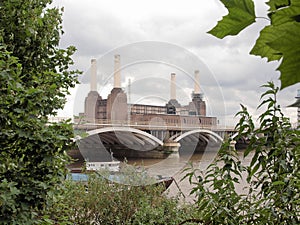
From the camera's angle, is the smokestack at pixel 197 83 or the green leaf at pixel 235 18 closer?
the green leaf at pixel 235 18

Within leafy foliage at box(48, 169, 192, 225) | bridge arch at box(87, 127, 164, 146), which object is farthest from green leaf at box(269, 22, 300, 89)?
bridge arch at box(87, 127, 164, 146)

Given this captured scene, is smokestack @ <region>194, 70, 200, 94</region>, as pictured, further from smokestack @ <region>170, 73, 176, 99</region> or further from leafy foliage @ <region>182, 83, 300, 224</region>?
leafy foliage @ <region>182, 83, 300, 224</region>

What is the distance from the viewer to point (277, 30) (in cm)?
8

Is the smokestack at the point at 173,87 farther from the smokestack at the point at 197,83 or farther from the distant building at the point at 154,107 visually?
the smokestack at the point at 197,83

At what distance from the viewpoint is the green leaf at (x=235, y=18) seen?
0.10m

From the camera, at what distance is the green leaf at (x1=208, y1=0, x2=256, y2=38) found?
0.10 meters

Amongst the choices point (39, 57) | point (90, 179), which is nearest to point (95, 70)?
point (90, 179)

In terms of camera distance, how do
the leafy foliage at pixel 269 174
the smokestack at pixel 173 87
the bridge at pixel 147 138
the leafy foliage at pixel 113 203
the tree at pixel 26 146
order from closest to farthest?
the leafy foliage at pixel 269 174
the tree at pixel 26 146
the leafy foliage at pixel 113 203
the smokestack at pixel 173 87
the bridge at pixel 147 138

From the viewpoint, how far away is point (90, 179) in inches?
107

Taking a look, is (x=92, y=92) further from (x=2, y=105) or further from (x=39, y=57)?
(x=2, y=105)

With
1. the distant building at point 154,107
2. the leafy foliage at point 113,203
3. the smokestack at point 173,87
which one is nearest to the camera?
the leafy foliage at point 113,203

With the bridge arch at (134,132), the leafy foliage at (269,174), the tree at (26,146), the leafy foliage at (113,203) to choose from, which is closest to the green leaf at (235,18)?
the leafy foliage at (269,174)

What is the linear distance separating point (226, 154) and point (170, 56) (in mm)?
3152

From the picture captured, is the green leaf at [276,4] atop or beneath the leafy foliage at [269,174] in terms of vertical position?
atop
